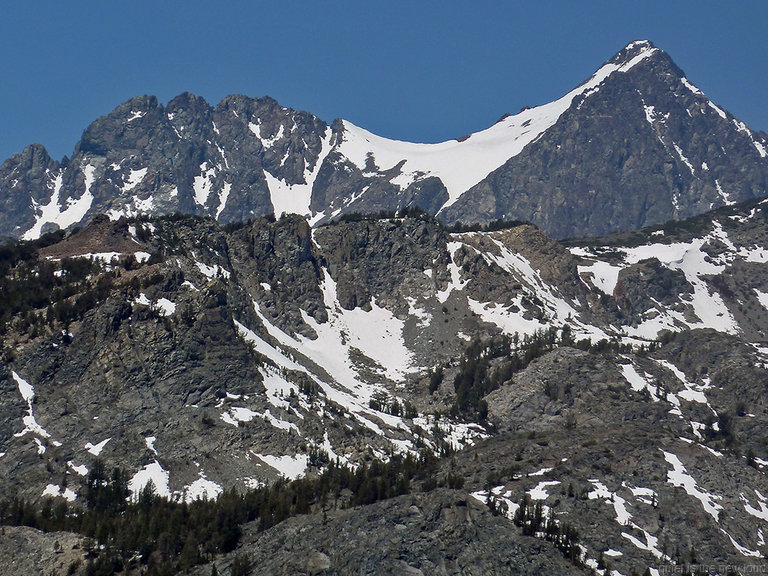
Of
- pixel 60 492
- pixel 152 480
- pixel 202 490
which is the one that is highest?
pixel 152 480

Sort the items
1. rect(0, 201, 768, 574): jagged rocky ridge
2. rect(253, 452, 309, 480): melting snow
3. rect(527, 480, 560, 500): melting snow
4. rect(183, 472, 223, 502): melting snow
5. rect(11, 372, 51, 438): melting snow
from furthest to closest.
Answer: rect(11, 372, 51, 438): melting snow
rect(253, 452, 309, 480): melting snow
rect(183, 472, 223, 502): melting snow
rect(527, 480, 560, 500): melting snow
rect(0, 201, 768, 574): jagged rocky ridge

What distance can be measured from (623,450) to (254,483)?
45.9 metres

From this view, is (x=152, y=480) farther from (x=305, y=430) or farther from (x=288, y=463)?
(x=305, y=430)

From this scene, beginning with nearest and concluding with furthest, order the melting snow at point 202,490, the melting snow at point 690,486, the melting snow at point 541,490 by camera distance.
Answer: the melting snow at point 541,490, the melting snow at point 690,486, the melting snow at point 202,490

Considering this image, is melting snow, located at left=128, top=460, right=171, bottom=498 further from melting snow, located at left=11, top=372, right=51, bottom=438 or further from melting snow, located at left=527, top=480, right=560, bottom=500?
melting snow, located at left=527, top=480, right=560, bottom=500

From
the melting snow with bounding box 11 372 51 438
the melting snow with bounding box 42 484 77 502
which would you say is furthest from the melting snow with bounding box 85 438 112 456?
the melting snow with bounding box 42 484 77 502

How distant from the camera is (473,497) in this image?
4235 inches

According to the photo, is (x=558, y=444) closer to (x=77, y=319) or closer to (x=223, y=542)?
(x=223, y=542)

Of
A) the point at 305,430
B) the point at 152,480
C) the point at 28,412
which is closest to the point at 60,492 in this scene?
the point at 152,480

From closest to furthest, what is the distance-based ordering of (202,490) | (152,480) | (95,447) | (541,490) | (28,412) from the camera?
(541,490)
(202,490)
(152,480)
(95,447)
(28,412)

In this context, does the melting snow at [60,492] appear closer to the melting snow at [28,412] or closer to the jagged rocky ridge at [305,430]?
the jagged rocky ridge at [305,430]

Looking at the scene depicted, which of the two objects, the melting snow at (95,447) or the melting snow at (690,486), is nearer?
the melting snow at (690,486)

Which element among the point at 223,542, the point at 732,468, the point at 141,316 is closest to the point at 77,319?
the point at 141,316

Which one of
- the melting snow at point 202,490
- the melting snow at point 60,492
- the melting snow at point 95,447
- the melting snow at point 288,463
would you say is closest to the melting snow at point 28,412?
the melting snow at point 95,447
